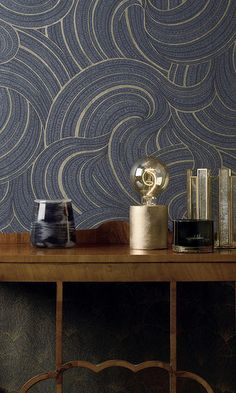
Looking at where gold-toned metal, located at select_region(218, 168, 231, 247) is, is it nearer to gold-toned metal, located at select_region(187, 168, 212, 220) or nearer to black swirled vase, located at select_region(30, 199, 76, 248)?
gold-toned metal, located at select_region(187, 168, 212, 220)

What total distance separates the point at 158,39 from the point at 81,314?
884mm

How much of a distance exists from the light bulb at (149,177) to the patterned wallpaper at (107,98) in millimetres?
187

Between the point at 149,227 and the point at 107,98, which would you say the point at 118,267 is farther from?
the point at 107,98

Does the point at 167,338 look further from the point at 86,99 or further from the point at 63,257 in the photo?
the point at 86,99

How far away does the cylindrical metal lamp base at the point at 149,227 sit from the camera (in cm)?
153

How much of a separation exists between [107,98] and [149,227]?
0.47 m

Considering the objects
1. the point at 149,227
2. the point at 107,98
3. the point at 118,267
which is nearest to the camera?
the point at 118,267

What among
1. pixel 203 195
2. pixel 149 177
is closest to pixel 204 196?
pixel 203 195

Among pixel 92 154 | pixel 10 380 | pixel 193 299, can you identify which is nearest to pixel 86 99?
pixel 92 154

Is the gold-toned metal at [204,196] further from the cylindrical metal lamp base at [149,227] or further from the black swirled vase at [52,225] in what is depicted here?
the black swirled vase at [52,225]

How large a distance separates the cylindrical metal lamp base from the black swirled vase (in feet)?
0.60

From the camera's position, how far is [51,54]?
1766 millimetres

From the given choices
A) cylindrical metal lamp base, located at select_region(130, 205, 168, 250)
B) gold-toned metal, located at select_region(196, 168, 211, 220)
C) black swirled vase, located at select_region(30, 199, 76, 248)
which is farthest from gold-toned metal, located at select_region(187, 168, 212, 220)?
black swirled vase, located at select_region(30, 199, 76, 248)

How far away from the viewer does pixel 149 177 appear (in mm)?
1579
